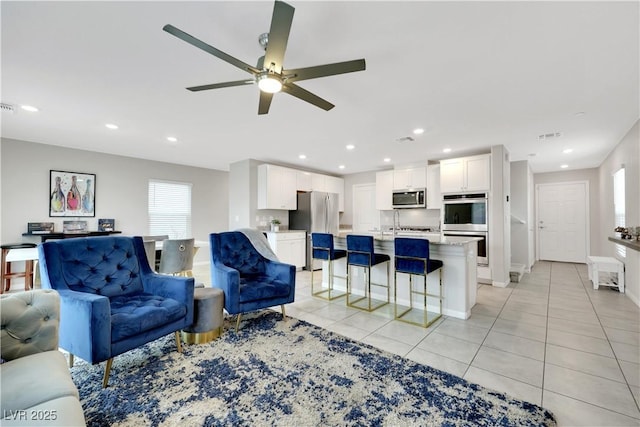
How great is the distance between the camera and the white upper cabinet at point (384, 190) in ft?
21.1

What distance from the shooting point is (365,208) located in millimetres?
7445

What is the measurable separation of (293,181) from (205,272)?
A: 2.76 meters

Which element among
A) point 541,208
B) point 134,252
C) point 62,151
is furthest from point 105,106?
point 541,208

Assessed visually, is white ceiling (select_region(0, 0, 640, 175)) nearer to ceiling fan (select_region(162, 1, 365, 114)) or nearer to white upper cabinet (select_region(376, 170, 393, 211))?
ceiling fan (select_region(162, 1, 365, 114))

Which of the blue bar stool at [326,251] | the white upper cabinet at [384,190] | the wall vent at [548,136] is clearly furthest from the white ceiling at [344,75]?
the white upper cabinet at [384,190]

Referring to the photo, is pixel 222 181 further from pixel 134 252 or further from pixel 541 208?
pixel 541 208

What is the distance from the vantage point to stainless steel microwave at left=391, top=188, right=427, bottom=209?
5910 millimetres

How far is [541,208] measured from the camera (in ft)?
24.7

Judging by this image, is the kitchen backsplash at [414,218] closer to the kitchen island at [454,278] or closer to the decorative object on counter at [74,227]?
the kitchen island at [454,278]

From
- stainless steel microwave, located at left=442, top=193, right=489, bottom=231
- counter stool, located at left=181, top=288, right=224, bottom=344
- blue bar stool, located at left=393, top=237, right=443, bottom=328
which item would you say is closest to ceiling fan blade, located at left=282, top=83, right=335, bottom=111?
blue bar stool, located at left=393, top=237, right=443, bottom=328

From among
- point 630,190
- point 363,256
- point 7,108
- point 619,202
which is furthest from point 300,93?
point 619,202

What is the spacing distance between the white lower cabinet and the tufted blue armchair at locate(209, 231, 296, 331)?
217 centimetres

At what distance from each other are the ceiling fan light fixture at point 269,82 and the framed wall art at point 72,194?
5.00 metres

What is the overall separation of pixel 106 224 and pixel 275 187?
3.32 metres
